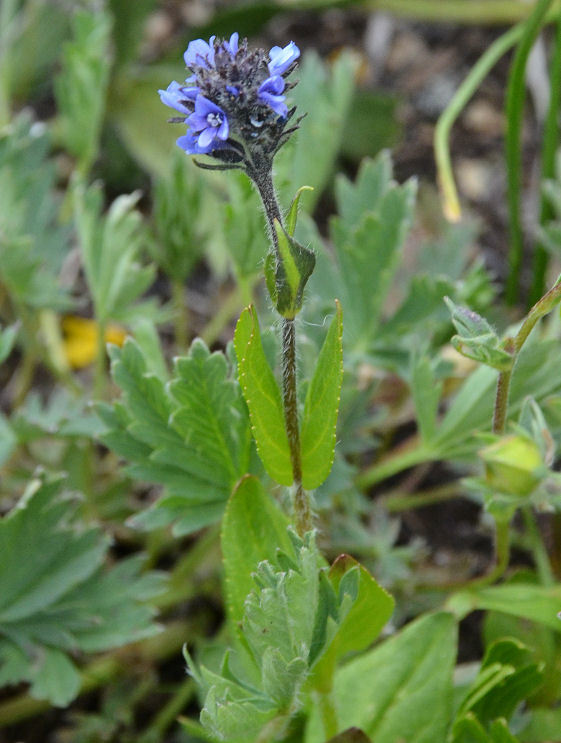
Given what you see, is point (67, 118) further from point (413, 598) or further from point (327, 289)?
point (413, 598)

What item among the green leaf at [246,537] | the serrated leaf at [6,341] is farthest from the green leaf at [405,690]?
the serrated leaf at [6,341]

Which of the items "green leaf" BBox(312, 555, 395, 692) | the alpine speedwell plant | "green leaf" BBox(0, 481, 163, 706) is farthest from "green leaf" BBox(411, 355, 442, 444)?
"green leaf" BBox(0, 481, 163, 706)

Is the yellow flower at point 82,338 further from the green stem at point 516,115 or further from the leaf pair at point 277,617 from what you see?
the leaf pair at point 277,617

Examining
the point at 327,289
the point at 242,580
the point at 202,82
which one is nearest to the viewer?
the point at 202,82

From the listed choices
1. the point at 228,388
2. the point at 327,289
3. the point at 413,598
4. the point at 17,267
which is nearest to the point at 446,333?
the point at 327,289

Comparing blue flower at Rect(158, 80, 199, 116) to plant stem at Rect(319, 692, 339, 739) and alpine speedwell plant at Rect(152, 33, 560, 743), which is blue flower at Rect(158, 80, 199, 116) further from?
plant stem at Rect(319, 692, 339, 739)

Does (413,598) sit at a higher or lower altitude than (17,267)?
lower
